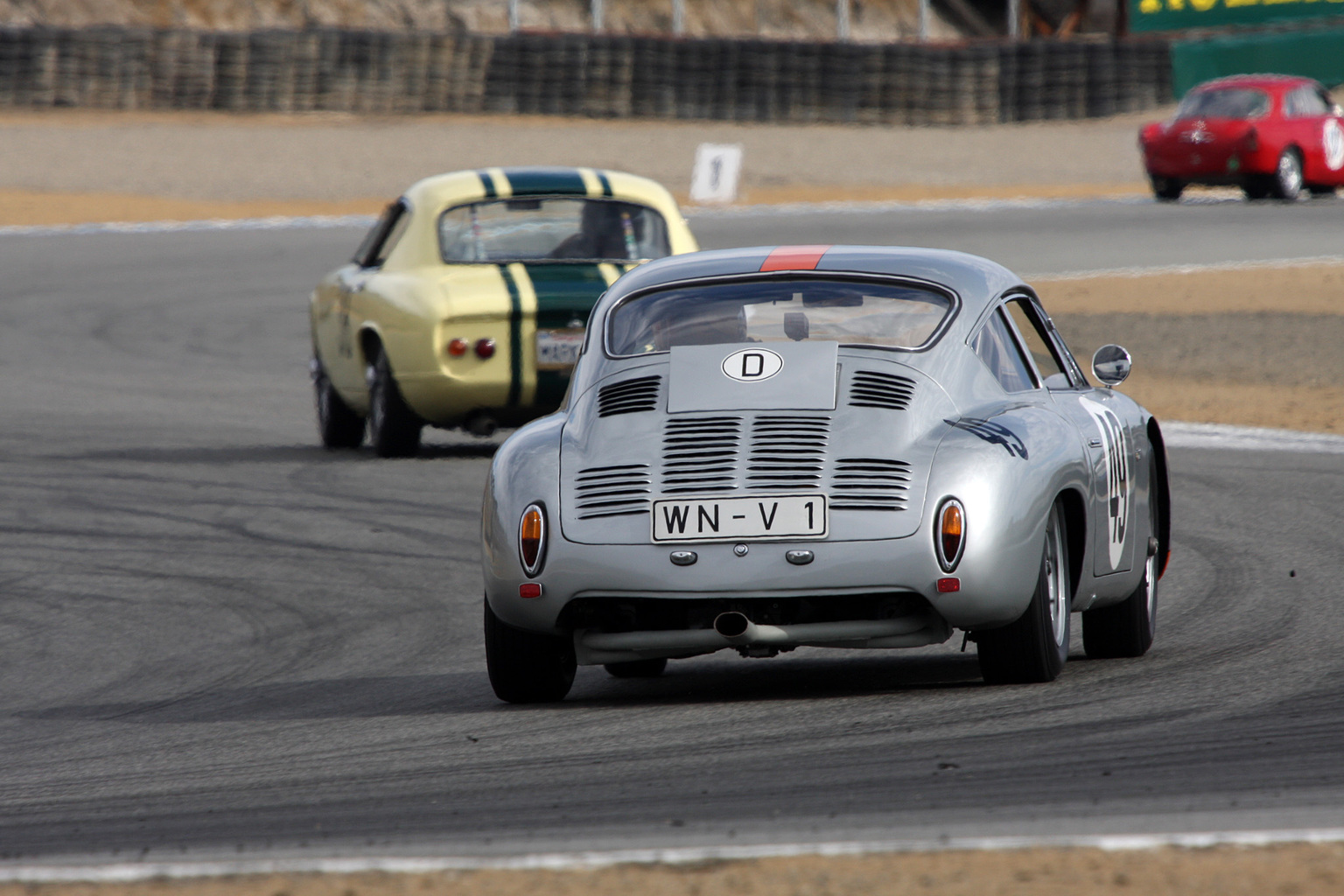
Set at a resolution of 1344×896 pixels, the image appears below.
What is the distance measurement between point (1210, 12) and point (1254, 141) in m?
18.2

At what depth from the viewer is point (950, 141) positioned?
142ft

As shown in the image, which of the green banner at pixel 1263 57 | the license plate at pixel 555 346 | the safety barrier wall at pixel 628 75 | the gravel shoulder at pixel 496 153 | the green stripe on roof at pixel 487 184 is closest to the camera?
the license plate at pixel 555 346

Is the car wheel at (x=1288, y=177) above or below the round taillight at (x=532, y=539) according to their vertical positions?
below

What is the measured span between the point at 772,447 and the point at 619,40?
130 ft

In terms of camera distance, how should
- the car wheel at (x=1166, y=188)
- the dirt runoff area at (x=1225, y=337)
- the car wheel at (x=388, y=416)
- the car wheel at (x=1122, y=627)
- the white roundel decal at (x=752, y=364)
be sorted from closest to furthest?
the white roundel decal at (x=752, y=364)
the car wheel at (x=1122, y=627)
the car wheel at (x=388, y=416)
the dirt runoff area at (x=1225, y=337)
the car wheel at (x=1166, y=188)

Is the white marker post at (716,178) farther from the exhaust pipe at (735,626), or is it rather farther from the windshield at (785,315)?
the exhaust pipe at (735,626)

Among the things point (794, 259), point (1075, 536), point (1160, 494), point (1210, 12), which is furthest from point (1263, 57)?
point (1075, 536)

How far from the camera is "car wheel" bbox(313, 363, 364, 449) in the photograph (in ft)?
45.8

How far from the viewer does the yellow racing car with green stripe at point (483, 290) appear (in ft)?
41.1

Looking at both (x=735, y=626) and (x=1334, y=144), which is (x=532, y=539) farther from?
(x=1334, y=144)

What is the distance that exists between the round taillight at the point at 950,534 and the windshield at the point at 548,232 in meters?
7.04

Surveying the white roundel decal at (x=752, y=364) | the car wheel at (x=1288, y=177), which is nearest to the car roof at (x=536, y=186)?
the white roundel decal at (x=752, y=364)

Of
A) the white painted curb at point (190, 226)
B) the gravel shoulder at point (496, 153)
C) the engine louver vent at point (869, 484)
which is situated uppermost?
the engine louver vent at point (869, 484)

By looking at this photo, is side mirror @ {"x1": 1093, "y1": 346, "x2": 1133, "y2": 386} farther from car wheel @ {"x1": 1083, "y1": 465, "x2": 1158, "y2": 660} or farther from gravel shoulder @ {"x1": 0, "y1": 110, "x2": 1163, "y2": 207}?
gravel shoulder @ {"x1": 0, "y1": 110, "x2": 1163, "y2": 207}
